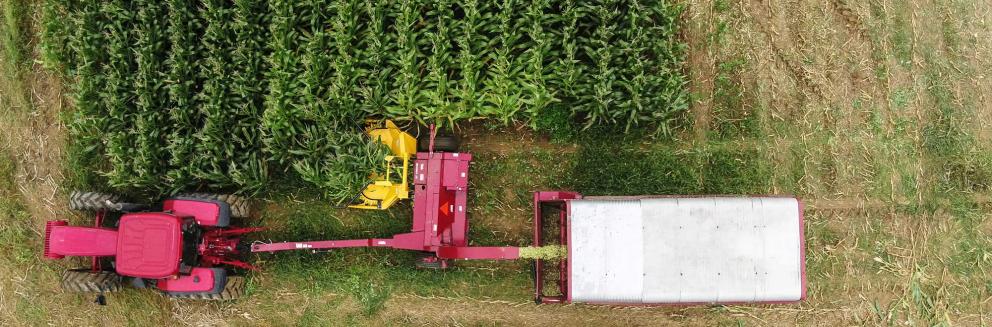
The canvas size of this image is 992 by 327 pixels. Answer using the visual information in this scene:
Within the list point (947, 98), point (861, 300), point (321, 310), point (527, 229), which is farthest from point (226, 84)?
point (947, 98)

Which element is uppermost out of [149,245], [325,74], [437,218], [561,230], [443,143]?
[325,74]

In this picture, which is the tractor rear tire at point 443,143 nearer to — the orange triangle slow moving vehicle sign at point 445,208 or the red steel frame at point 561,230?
the orange triangle slow moving vehicle sign at point 445,208

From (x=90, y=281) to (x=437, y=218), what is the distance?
4.86 metres

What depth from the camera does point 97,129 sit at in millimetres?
8219

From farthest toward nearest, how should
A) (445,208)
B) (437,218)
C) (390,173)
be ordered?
(390,173) < (445,208) < (437,218)

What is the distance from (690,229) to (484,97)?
319 centimetres

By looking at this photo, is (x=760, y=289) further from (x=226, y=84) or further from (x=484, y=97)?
(x=226, y=84)

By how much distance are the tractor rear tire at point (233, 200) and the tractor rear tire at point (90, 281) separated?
152 cm

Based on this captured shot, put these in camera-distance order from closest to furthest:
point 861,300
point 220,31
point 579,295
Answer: point 579,295, point 220,31, point 861,300

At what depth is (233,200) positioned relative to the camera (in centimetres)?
821

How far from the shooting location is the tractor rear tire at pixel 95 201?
813cm

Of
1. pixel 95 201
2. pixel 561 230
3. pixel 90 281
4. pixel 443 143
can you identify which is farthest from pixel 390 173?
pixel 90 281

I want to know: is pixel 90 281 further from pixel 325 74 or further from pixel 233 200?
pixel 325 74

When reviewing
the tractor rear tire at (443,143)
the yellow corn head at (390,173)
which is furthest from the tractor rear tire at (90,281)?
the tractor rear tire at (443,143)
